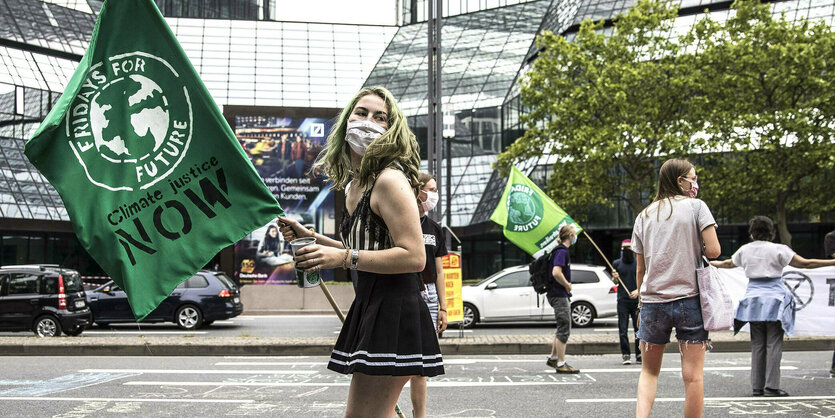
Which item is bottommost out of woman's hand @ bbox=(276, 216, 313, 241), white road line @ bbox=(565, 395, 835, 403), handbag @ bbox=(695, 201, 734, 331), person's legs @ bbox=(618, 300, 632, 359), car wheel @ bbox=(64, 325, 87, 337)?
car wheel @ bbox=(64, 325, 87, 337)

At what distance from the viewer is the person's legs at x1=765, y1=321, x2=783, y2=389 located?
7.61 metres

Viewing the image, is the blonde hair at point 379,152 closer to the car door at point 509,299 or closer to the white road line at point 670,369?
the white road line at point 670,369

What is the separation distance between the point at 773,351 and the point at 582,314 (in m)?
11.6

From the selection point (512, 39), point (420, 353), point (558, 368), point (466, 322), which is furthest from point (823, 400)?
point (512, 39)

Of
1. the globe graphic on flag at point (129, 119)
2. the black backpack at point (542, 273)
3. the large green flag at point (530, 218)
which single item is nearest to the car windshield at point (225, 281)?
the large green flag at point (530, 218)

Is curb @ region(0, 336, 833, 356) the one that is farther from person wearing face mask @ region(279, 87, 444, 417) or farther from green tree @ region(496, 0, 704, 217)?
green tree @ region(496, 0, 704, 217)

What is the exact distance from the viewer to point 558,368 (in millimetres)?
9680

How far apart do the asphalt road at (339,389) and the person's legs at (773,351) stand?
0.76 feet

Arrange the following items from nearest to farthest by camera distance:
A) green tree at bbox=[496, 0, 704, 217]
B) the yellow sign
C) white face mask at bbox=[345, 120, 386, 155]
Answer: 1. white face mask at bbox=[345, 120, 386, 155]
2. the yellow sign
3. green tree at bbox=[496, 0, 704, 217]

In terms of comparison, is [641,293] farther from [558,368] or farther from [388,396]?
[558,368]

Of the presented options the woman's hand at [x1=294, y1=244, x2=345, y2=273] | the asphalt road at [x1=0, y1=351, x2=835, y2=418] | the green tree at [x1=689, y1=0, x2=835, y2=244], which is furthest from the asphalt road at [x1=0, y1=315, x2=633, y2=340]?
the woman's hand at [x1=294, y1=244, x2=345, y2=273]

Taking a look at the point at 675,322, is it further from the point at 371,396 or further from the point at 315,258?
the point at 315,258

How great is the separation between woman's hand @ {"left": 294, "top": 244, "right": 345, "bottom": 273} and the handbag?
8.99 ft

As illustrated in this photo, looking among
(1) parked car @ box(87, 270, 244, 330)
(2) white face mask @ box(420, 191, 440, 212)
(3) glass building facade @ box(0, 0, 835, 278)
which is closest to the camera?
(2) white face mask @ box(420, 191, 440, 212)
